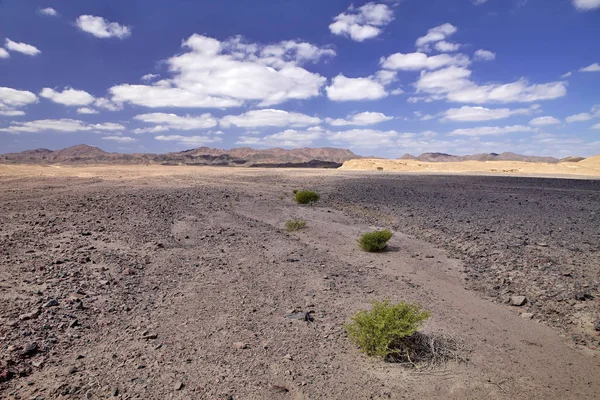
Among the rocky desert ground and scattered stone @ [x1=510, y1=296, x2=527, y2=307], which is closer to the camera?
the rocky desert ground

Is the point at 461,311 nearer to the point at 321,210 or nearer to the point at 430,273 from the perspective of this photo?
the point at 430,273

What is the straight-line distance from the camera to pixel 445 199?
21.3 meters

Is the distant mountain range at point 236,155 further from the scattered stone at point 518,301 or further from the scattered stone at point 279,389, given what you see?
the scattered stone at point 279,389

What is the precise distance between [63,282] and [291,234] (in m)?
6.87

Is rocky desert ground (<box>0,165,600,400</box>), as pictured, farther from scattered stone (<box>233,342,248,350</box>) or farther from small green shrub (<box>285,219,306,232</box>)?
small green shrub (<box>285,219,306,232</box>)

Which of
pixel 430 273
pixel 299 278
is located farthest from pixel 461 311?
pixel 299 278

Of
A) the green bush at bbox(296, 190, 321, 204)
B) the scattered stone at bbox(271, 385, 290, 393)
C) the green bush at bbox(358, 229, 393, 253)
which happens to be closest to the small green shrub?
the green bush at bbox(358, 229, 393, 253)

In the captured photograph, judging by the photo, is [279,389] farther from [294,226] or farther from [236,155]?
[236,155]

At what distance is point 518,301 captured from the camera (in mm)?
7645

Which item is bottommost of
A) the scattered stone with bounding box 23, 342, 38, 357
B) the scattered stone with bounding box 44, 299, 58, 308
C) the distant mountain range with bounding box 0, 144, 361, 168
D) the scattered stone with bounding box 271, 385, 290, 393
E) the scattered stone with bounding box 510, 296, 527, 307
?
the scattered stone with bounding box 271, 385, 290, 393

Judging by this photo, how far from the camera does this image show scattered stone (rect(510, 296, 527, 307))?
299 inches

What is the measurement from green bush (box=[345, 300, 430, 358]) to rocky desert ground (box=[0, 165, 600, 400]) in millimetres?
197

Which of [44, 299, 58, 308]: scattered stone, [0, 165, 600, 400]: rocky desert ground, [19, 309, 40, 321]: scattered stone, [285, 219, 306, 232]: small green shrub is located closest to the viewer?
[0, 165, 600, 400]: rocky desert ground

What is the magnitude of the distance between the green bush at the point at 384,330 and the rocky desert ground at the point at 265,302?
197 millimetres
